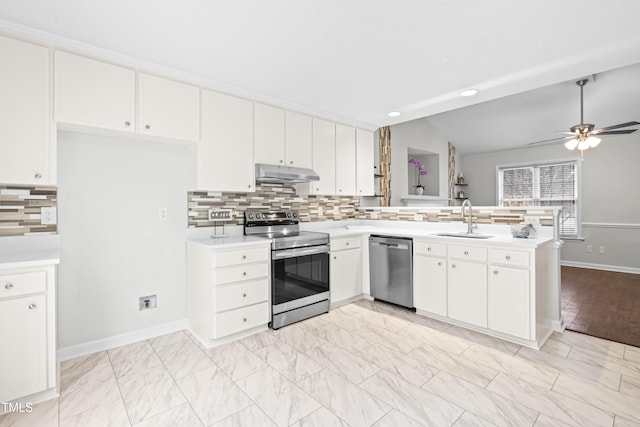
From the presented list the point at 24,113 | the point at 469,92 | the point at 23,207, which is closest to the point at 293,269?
the point at 23,207

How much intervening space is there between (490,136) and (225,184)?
5622mm

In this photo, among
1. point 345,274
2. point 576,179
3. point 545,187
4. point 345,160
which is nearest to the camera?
point 345,274

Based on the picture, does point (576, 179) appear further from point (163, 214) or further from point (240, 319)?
point (163, 214)

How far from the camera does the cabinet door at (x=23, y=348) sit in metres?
1.75

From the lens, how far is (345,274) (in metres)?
3.60

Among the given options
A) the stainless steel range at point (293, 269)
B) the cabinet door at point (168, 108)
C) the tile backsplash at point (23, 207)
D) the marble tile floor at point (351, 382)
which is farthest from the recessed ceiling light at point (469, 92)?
the tile backsplash at point (23, 207)

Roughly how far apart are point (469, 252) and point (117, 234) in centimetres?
310

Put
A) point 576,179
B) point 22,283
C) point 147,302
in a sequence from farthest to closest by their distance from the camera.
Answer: point 576,179 < point 147,302 < point 22,283

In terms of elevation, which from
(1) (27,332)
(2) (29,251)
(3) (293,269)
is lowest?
(1) (27,332)

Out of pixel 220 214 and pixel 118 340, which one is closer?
pixel 118 340

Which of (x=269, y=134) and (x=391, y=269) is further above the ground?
(x=269, y=134)

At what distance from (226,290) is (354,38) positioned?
7.14 ft

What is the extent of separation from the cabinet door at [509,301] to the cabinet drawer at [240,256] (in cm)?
202

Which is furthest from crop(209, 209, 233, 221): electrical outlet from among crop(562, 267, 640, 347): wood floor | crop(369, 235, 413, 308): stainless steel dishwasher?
crop(562, 267, 640, 347): wood floor
